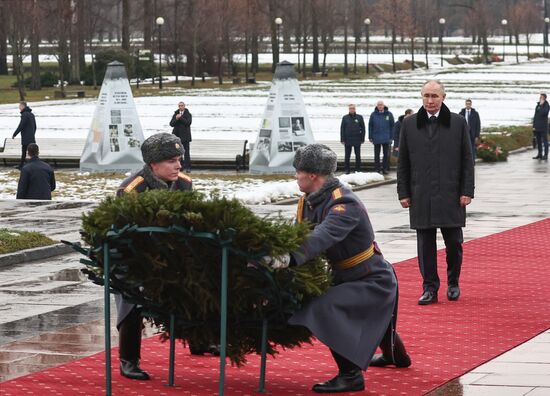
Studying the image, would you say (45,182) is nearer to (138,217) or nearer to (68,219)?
(68,219)

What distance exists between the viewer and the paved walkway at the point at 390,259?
852 cm

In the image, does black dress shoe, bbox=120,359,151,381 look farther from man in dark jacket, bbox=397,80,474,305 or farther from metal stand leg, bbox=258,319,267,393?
man in dark jacket, bbox=397,80,474,305

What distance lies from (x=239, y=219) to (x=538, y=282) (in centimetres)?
650

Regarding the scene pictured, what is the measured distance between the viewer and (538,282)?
13.1m

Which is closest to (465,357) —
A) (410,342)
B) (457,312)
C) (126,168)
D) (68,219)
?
(410,342)

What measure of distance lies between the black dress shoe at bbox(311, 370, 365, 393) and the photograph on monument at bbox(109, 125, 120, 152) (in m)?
23.7

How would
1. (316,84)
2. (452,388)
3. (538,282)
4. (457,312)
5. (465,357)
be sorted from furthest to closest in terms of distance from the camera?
1. (316,84)
2. (538,282)
3. (457,312)
4. (465,357)
5. (452,388)

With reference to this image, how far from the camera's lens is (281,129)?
1186 inches

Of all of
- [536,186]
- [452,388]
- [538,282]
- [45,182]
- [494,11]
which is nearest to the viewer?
[452,388]

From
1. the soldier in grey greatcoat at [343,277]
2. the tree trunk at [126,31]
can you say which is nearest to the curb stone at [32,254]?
the soldier in grey greatcoat at [343,277]

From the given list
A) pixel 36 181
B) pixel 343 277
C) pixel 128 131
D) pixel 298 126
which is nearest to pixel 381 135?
pixel 298 126

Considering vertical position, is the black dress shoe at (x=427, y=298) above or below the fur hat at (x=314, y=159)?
below

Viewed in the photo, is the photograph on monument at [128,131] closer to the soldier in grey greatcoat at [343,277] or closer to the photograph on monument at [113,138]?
the photograph on monument at [113,138]

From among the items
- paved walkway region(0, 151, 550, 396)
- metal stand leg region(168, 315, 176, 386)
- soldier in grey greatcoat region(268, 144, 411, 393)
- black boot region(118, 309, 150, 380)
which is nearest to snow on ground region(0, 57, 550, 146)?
paved walkway region(0, 151, 550, 396)
